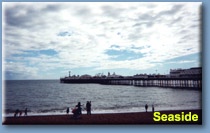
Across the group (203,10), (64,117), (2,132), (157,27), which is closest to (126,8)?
(157,27)

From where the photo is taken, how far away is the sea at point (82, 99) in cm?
470

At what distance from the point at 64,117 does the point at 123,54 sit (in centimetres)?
77

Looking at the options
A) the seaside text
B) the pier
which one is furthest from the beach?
the pier

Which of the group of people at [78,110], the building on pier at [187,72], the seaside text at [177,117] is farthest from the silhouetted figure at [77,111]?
the building on pier at [187,72]

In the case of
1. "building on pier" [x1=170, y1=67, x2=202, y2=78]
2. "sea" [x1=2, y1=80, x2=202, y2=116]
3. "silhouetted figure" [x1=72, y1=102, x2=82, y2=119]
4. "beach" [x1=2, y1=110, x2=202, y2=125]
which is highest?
"building on pier" [x1=170, y1=67, x2=202, y2=78]

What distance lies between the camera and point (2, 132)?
185 inches

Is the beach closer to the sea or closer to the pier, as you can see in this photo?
the sea

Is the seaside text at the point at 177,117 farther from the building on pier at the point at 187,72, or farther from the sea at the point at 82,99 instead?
the building on pier at the point at 187,72

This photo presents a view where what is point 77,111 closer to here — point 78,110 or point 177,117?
point 78,110

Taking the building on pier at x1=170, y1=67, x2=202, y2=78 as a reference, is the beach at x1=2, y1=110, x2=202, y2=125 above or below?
below

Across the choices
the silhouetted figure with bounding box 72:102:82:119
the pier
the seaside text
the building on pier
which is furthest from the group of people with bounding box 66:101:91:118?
the building on pier

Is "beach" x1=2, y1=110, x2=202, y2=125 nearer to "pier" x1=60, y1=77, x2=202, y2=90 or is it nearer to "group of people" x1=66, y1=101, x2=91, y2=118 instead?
"group of people" x1=66, y1=101, x2=91, y2=118

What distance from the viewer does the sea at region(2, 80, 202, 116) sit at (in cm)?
470

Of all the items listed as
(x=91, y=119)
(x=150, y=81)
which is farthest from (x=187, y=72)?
(x=91, y=119)
